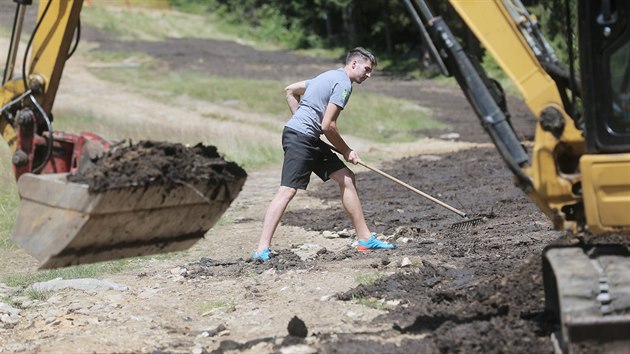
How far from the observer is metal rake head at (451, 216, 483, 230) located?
10641 millimetres

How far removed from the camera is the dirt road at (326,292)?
6512 millimetres

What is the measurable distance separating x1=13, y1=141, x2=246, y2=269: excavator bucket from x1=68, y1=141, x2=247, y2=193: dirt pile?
0.01 meters

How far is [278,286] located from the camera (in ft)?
26.8

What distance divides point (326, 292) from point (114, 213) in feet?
6.53

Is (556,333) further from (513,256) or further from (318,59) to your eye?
(318,59)

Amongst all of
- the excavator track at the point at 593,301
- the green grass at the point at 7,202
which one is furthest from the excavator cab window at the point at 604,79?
the green grass at the point at 7,202

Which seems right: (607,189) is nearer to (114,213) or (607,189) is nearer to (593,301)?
(593,301)

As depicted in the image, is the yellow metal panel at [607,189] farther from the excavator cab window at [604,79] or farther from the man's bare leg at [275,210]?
the man's bare leg at [275,210]

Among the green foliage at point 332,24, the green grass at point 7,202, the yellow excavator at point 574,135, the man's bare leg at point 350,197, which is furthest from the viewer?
the green foliage at point 332,24

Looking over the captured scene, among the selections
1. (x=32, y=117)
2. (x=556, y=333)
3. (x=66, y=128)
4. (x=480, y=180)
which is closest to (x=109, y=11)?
(x=66, y=128)

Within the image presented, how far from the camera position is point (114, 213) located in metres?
6.55

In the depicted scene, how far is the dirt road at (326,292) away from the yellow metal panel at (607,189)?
2.77 feet

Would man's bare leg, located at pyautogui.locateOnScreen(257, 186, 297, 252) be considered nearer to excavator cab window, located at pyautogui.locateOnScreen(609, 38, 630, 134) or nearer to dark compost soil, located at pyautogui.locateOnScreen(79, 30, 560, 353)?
dark compost soil, located at pyautogui.locateOnScreen(79, 30, 560, 353)

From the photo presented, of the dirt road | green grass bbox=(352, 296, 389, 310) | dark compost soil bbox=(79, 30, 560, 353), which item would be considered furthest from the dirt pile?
green grass bbox=(352, 296, 389, 310)
